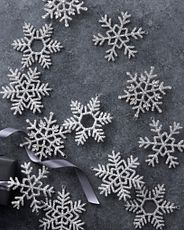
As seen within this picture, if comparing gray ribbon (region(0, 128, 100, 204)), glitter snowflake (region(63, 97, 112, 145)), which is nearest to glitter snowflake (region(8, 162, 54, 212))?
gray ribbon (region(0, 128, 100, 204))

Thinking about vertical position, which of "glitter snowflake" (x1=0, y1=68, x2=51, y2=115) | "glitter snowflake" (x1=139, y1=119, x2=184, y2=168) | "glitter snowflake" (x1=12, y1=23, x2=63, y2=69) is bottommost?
"glitter snowflake" (x1=139, y1=119, x2=184, y2=168)

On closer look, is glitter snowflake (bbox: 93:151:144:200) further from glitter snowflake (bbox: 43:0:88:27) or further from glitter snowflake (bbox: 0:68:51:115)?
glitter snowflake (bbox: 43:0:88:27)

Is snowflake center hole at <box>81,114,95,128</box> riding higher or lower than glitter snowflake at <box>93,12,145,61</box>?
lower

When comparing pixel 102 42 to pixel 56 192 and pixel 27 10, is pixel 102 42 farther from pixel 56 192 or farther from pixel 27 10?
pixel 56 192

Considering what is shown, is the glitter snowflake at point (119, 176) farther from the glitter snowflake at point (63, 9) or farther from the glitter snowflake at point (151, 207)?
the glitter snowflake at point (63, 9)

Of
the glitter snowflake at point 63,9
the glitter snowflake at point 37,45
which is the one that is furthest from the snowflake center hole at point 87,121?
the glitter snowflake at point 63,9

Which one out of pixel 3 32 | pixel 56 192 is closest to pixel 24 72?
pixel 3 32
